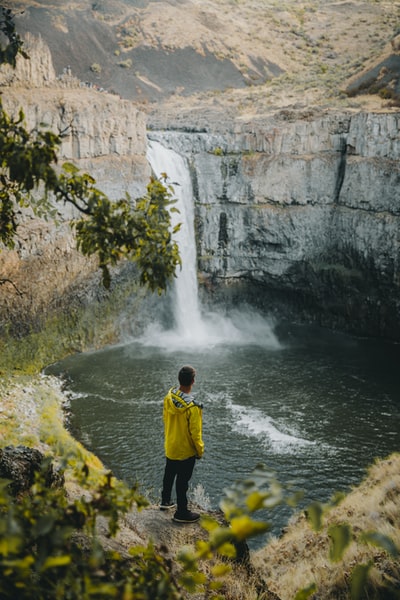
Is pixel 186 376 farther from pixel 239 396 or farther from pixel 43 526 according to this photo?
pixel 239 396

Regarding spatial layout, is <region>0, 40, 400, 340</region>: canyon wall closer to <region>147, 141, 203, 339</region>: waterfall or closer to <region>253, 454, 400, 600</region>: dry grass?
<region>147, 141, 203, 339</region>: waterfall

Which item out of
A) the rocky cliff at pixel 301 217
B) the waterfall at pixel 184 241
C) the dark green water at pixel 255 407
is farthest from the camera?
the waterfall at pixel 184 241

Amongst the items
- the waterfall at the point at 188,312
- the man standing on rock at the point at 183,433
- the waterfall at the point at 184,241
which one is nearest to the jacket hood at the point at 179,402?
the man standing on rock at the point at 183,433

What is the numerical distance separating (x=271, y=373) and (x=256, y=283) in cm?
883

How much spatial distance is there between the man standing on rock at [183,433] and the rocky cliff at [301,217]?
2045cm

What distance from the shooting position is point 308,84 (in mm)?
46312

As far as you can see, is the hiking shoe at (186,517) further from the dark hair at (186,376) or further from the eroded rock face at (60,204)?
the eroded rock face at (60,204)

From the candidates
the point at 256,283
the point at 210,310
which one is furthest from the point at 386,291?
the point at 210,310

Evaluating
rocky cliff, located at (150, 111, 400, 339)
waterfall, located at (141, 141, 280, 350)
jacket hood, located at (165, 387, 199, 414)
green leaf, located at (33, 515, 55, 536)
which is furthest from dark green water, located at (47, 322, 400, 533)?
green leaf, located at (33, 515, 55, 536)

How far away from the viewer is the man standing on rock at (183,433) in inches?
249

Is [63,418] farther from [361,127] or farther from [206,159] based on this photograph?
[361,127]

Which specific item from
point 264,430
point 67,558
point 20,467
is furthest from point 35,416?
point 67,558

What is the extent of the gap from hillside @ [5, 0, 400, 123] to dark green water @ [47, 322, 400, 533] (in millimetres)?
22051

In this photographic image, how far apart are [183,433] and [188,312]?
2110cm
